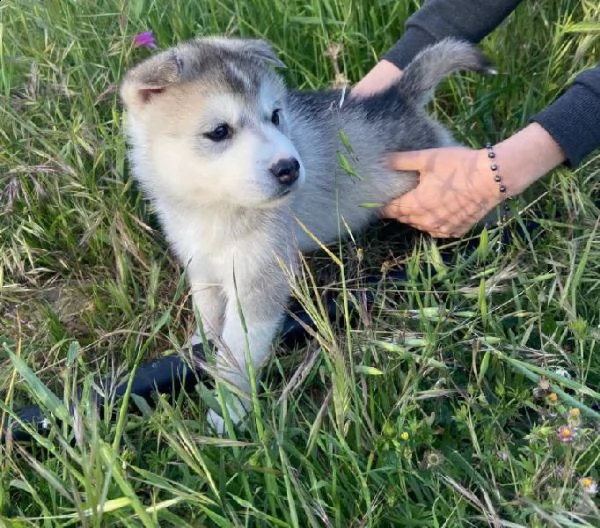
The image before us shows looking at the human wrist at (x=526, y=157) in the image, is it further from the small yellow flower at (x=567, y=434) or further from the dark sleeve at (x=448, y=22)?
the small yellow flower at (x=567, y=434)

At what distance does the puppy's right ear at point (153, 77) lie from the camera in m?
1.88

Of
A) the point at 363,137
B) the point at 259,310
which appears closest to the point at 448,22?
the point at 363,137

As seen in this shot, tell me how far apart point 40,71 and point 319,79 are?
1.17 metres

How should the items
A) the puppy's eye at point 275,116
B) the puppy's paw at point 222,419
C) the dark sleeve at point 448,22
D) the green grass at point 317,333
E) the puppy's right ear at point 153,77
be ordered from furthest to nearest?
the dark sleeve at point 448,22
the puppy's eye at point 275,116
the puppy's right ear at point 153,77
the puppy's paw at point 222,419
the green grass at point 317,333

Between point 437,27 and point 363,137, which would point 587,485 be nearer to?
point 363,137

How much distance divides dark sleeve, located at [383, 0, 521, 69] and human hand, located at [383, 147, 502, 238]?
61 cm

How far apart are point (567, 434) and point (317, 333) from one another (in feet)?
1.95

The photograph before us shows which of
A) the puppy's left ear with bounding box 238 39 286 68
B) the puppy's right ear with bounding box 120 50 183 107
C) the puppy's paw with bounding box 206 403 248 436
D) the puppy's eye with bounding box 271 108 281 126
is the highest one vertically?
the puppy's right ear with bounding box 120 50 183 107

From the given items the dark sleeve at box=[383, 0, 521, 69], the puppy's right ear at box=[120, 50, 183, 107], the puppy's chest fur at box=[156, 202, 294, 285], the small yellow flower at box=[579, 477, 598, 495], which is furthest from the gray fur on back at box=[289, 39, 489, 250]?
the small yellow flower at box=[579, 477, 598, 495]

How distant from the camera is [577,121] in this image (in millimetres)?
2283

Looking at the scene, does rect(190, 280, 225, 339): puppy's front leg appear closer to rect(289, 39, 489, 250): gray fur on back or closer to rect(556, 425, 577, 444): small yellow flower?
rect(289, 39, 489, 250): gray fur on back

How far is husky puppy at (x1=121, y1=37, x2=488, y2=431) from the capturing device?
191cm

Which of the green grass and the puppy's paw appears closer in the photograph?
the green grass

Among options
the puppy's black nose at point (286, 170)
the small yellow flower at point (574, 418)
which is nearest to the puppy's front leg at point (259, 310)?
the puppy's black nose at point (286, 170)
